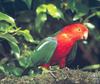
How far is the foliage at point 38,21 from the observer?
278 cm

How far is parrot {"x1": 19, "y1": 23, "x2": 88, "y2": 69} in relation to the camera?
2.63 m

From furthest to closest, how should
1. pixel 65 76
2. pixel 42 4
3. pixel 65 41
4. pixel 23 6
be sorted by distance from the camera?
1. pixel 23 6
2. pixel 42 4
3. pixel 65 41
4. pixel 65 76

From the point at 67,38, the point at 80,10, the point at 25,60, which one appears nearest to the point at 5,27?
the point at 25,60

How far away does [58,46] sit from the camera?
2684 millimetres

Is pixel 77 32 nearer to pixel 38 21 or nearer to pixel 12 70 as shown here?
pixel 38 21

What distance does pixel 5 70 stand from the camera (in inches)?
106

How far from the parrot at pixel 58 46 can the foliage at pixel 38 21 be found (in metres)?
0.08

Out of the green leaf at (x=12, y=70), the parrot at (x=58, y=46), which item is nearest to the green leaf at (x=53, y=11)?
the parrot at (x=58, y=46)

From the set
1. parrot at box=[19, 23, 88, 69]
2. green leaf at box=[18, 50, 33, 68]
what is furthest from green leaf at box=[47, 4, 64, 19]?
green leaf at box=[18, 50, 33, 68]

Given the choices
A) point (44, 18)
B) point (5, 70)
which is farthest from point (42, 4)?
point (5, 70)

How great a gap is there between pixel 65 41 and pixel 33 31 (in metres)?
0.42

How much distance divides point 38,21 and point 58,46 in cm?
27

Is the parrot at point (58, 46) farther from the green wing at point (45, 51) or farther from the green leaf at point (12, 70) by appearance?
the green leaf at point (12, 70)

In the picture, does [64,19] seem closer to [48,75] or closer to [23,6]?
[23,6]
